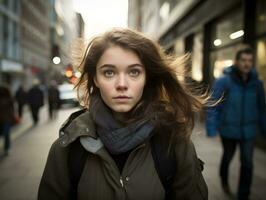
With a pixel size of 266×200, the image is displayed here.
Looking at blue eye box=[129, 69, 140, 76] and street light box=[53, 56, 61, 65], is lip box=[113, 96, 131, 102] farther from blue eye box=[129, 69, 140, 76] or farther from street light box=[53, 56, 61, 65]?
street light box=[53, 56, 61, 65]

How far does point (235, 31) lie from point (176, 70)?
9.93m

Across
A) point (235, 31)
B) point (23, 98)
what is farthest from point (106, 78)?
point (23, 98)

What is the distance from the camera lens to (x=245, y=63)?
482 centimetres

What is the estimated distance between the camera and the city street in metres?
5.58

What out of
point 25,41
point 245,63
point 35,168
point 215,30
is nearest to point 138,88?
point 245,63

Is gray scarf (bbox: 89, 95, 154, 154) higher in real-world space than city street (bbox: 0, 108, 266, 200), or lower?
higher

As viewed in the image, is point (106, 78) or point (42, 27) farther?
point (42, 27)

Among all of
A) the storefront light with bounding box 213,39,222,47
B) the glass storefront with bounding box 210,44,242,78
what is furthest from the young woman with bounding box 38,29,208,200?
the storefront light with bounding box 213,39,222,47

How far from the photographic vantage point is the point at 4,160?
26.6 ft

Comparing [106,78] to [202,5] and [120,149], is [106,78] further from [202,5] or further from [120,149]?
→ [202,5]

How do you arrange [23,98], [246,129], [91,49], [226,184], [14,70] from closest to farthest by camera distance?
[91,49] < [246,129] < [226,184] < [23,98] < [14,70]

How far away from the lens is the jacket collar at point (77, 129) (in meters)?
1.93

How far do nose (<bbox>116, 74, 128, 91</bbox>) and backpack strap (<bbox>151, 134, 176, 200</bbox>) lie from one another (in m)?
0.31

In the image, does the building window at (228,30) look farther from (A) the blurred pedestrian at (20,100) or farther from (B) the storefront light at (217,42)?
(A) the blurred pedestrian at (20,100)
